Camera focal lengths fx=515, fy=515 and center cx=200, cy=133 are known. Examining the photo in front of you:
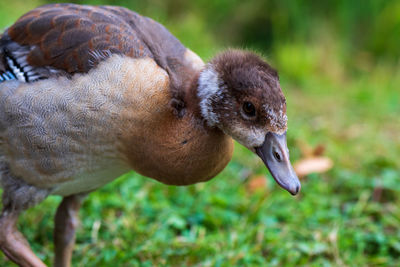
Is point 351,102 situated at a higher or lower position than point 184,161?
lower

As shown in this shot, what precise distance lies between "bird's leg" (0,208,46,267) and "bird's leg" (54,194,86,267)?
1.14 ft

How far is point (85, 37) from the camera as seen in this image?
298 centimetres

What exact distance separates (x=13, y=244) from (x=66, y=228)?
1.47 ft

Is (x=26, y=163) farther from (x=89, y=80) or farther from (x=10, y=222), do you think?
(x=89, y=80)

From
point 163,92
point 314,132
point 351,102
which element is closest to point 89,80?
point 163,92

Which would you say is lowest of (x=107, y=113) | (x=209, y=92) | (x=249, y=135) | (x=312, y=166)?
(x=312, y=166)

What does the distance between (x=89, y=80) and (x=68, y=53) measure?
0.71ft

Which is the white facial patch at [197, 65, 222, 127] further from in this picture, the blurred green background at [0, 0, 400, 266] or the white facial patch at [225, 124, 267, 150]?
the blurred green background at [0, 0, 400, 266]

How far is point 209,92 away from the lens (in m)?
2.86

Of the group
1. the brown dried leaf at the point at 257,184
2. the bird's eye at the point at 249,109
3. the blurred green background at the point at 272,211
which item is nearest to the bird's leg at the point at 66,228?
the blurred green background at the point at 272,211

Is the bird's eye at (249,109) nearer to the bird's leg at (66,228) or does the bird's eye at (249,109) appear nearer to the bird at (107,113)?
the bird at (107,113)

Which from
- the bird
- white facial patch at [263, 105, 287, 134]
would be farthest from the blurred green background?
white facial patch at [263, 105, 287, 134]

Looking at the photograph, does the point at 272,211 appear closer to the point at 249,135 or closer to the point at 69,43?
the point at 249,135

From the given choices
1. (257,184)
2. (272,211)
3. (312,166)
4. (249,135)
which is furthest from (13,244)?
(312,166)
